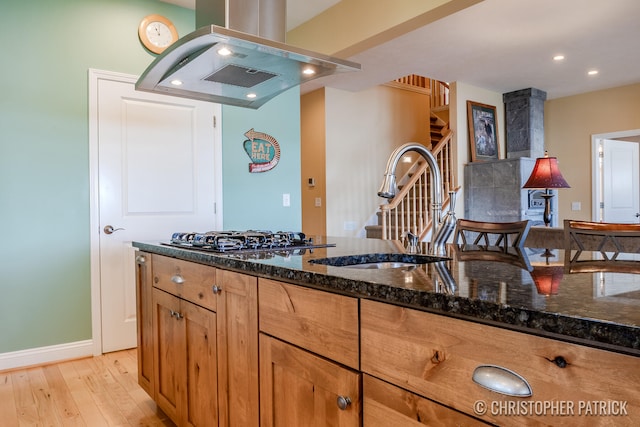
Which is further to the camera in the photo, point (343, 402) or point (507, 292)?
point (343, 402)

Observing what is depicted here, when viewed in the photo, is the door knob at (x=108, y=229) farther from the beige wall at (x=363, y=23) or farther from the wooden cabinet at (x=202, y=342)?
the beige wall at (x=363, y=23)

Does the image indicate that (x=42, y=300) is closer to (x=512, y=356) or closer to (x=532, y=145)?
(x=512, y=356)

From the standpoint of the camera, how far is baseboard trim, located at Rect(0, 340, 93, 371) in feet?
9.76

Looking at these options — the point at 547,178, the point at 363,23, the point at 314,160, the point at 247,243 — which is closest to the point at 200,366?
the point at 247,243

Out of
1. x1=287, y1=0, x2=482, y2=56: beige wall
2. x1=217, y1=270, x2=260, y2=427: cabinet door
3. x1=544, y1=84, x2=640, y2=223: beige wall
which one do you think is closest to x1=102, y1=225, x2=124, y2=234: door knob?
x1=217, y1=270, x2=260, y2=427: cabinet door

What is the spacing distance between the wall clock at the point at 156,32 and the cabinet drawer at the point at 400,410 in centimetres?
338

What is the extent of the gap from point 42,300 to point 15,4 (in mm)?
2050

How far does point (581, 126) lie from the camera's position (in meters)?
6.22

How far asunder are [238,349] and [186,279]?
0.50 m

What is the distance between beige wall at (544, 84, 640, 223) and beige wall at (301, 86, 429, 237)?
220 cm

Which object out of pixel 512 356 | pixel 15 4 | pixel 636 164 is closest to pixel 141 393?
pixel 512 356

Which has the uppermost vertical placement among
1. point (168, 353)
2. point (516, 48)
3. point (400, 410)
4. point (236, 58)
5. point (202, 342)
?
point (516, 48)

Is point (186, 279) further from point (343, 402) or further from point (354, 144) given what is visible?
point (354, 144)

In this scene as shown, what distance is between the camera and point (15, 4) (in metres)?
2.99
